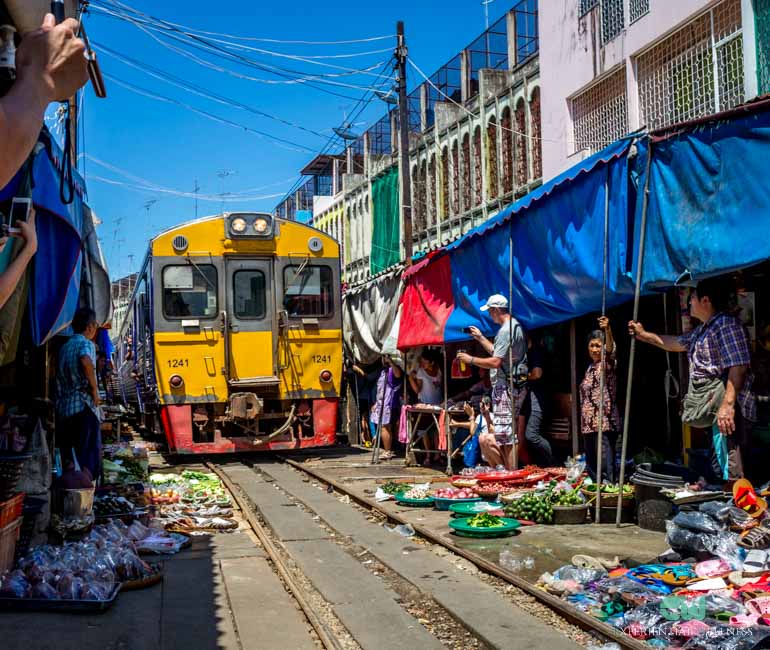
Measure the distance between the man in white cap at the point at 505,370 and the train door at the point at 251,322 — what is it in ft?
15.5

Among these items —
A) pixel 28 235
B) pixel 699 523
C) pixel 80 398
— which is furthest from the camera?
pixel 80 398

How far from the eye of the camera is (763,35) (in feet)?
34.4

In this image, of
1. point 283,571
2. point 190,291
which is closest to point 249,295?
point 190,291

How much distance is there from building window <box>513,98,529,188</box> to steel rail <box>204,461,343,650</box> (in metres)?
10.4

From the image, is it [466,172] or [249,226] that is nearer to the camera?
[249,226]

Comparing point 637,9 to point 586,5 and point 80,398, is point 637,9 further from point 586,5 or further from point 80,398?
point 80,398

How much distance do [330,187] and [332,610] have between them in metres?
31.9

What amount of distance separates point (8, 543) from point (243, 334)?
8274 millimetres

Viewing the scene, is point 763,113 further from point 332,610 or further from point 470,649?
point 332,610

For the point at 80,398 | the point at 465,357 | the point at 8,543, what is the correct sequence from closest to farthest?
1. the point at 8,543
2. the point at 80,398
3. the point at 465,357

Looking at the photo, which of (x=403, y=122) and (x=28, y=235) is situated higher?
(x=403, y=122)

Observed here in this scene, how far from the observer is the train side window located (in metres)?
13.4

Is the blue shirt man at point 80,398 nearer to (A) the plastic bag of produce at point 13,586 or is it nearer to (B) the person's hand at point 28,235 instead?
(A) the plastic bag of produce at point 13,586

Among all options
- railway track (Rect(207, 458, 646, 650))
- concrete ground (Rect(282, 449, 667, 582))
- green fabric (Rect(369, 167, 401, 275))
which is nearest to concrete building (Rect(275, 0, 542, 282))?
green fabric (Rect(369, 167, 401, 275))
